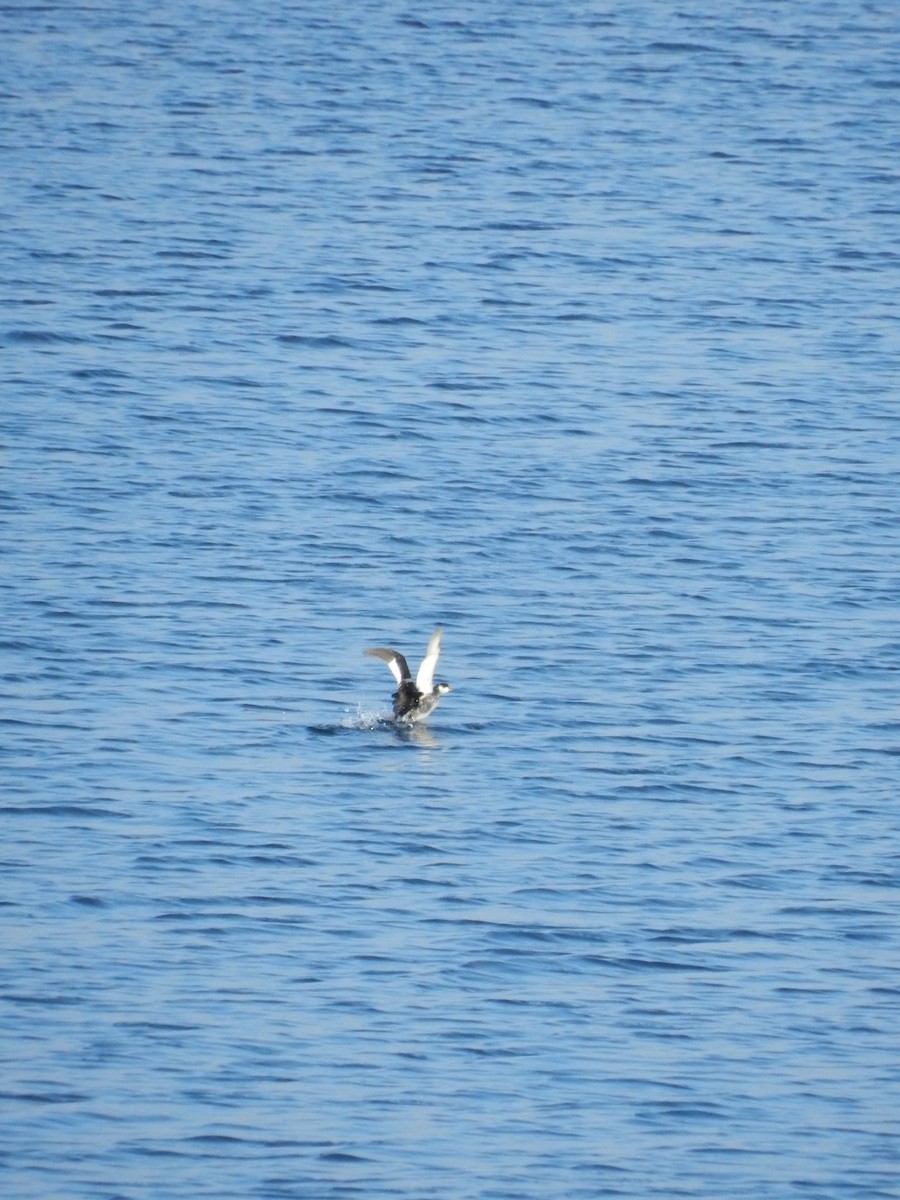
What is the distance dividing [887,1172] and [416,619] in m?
10.9

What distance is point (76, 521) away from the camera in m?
25.5

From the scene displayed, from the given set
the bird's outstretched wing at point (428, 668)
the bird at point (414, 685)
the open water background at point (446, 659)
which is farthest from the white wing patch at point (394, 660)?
the open water background at point (446, 659)

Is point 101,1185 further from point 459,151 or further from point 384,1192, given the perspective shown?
point 459,151

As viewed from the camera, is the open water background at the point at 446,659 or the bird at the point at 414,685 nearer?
the open water background at the point at 446,659

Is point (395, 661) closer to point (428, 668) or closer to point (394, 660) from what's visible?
point (394, 660)

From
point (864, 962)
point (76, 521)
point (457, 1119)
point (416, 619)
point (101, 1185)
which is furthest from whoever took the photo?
point (76, 521)

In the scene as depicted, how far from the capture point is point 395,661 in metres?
19.4

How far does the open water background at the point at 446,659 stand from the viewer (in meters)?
13.0

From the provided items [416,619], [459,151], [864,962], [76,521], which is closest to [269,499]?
[76,521]

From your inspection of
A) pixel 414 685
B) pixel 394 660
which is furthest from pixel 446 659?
pixel 414 685

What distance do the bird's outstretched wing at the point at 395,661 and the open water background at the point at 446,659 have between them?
0.68 meters

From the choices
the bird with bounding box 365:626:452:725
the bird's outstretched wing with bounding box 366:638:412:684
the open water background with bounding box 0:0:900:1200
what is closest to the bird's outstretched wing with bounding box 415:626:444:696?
the bird with bounding box 365:626:452:725

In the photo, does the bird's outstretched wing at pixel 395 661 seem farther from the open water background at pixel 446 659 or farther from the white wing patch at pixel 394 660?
the open water background at pixel 446 659

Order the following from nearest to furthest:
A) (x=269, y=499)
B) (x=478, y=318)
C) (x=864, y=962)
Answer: (x=864, y=962) < (x=269, y=499) < (x=478, y=318)
